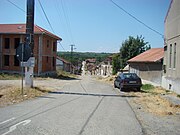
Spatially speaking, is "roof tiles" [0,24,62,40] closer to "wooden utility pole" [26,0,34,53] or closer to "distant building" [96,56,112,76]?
"wooden utility pole" [26,0,34,53]

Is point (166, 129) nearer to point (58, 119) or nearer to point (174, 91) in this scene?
point (58, 119)

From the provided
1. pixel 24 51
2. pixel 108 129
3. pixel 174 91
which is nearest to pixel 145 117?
pixel 108 129

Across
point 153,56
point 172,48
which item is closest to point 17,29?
point 153,56

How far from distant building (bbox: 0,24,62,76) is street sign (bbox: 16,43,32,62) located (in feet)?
71.8

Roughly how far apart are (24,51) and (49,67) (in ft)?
89.4

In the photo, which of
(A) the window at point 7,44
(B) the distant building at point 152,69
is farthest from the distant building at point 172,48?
(A) the window at point 7,44

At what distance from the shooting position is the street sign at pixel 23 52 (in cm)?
1606

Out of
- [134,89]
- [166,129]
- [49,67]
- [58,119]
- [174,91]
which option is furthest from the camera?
[49,67]

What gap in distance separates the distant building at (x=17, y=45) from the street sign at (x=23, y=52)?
21876mm

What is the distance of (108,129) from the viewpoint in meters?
7.41

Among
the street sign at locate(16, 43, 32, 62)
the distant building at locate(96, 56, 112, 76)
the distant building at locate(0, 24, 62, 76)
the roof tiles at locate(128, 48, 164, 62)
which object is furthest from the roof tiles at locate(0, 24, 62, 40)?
the distant building at locate(96, 56, 112, 76)

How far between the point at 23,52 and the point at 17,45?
82.4ft

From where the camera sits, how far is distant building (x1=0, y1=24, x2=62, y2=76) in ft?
128

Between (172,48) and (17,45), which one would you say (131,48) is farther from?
(172,48)
